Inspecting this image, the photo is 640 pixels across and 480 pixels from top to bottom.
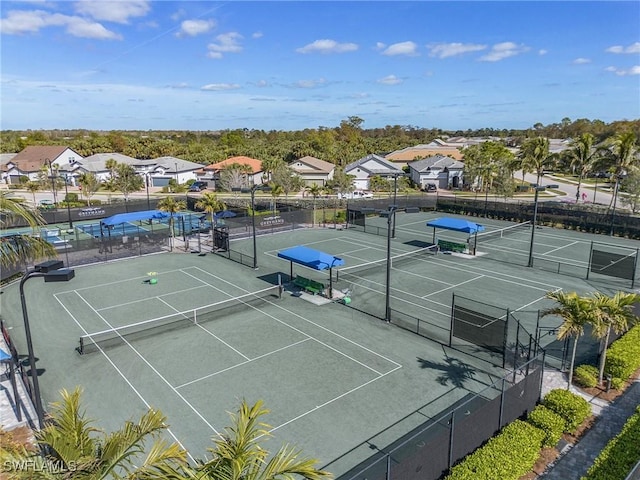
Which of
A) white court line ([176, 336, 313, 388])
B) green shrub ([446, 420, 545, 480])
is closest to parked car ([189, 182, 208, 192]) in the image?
white court line ([176, 336, 313, 388])

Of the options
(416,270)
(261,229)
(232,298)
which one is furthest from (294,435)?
(261,229)

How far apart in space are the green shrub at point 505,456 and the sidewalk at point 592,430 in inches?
28.8

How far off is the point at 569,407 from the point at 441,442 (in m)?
5.17

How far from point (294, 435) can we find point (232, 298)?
40.4 feet

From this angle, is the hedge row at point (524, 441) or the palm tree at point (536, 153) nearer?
the hedge row at point (524, 441)

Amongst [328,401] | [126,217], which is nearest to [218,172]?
[126,217]

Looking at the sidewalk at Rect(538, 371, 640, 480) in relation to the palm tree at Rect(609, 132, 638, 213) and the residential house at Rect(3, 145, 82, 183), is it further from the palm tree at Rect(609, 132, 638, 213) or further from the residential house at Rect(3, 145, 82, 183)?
the residential house at Rect(3, 145, 82, 183)

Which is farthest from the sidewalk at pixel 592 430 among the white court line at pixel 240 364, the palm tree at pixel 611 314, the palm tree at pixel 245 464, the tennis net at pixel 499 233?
the tennis net at pixel 499 233

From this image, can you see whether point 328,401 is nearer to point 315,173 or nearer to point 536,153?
point 536,153

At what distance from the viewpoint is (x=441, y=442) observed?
35.3 feet

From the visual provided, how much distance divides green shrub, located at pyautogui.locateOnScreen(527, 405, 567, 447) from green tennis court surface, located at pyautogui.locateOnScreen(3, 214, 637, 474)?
5.29 ft

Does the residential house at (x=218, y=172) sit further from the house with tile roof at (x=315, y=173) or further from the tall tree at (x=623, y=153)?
the tall tree at (x=623, y=153)

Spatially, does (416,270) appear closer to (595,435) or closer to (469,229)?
(469,229)

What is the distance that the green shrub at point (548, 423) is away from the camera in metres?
12.6
